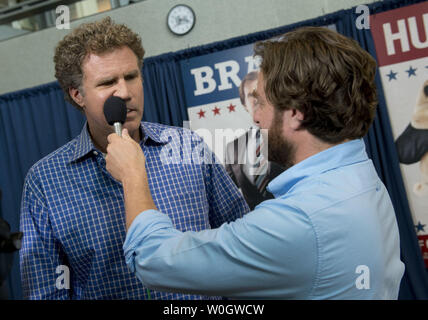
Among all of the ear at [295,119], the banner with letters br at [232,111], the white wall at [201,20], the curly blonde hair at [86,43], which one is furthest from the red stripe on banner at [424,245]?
the curly blonde hair at [86,43]

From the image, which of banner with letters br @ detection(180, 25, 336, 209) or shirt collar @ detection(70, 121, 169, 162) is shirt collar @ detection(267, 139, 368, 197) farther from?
banner with letters br @ detection(180, 25, 336, 209)

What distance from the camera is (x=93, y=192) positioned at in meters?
1.12

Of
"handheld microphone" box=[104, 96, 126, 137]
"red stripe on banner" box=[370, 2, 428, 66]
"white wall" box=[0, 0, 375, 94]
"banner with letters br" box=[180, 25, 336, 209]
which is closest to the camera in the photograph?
"handheld microphone" box=[104, 96, 126, 137]

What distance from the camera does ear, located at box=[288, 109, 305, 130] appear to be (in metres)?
0.86

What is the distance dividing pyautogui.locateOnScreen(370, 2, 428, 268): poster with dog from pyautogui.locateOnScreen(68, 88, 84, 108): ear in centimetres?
239

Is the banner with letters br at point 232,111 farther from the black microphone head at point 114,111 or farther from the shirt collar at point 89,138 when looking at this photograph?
the black microphone head at point 114,111

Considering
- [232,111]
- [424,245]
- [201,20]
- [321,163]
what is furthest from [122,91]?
[424,245]

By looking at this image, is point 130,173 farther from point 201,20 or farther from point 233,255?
point 201,20

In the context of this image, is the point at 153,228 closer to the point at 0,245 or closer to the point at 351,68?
the point at 0,245

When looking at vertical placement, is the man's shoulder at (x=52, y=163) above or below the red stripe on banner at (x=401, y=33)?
below

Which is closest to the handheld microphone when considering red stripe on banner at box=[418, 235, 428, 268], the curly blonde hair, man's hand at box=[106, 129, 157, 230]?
man's hand at box=[106, 129, 157, 230]

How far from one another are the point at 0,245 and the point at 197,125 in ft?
9.16

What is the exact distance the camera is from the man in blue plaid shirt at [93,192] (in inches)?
42.1
